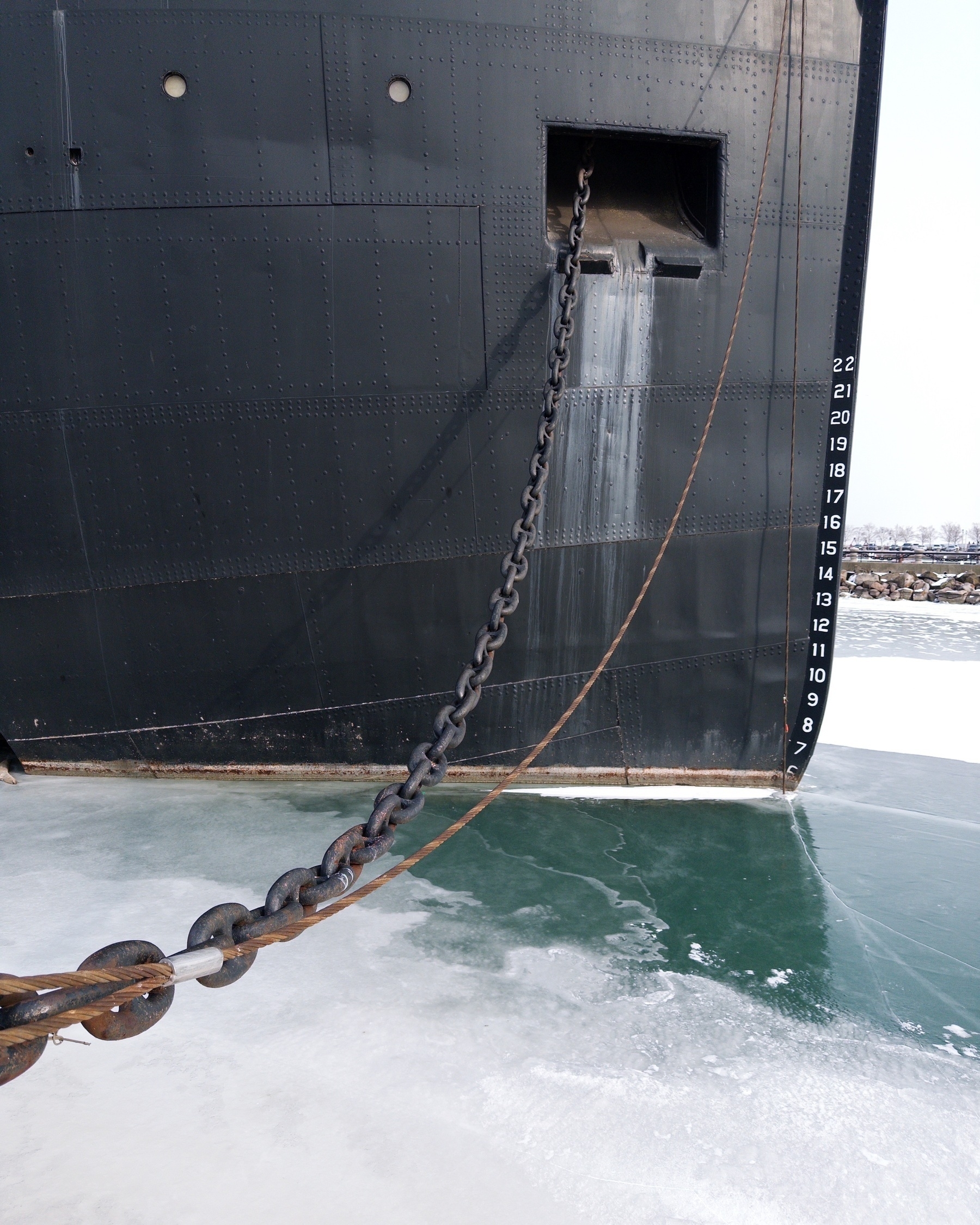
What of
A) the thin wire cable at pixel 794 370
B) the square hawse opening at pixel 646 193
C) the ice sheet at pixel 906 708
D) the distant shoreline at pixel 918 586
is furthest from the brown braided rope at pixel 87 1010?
the distant shoreline at pixel 918 586

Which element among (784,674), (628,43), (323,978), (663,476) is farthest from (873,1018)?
(628,43)

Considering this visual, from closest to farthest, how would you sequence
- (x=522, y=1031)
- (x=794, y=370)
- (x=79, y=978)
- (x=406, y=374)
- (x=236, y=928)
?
1. (x=79, y=978)
2. (x=236, y=928)
3. (x=522, y=1031)
4. (x=406, y=374)
5. (x=794, y=370)

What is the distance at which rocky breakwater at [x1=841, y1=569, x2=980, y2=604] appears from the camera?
27172 mm

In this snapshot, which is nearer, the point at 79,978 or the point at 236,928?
the point at 79,978

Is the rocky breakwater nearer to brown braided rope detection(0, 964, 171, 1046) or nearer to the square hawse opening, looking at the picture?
the square hawse opening

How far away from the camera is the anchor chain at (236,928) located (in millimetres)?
1545

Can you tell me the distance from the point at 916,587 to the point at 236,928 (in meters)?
30.6

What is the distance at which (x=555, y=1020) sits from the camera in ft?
11.8

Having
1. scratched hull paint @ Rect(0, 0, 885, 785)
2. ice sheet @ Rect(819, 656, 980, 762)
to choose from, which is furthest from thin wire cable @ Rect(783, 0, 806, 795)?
ice sheet @ Rect(819, 656, 980, 762)

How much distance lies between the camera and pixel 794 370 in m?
6.18

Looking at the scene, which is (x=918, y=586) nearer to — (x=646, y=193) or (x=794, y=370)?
(x=794, y=370)

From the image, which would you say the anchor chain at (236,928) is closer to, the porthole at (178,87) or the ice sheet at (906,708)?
the porthole at (178,87)

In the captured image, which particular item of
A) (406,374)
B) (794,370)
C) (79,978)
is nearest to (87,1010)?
(79,978)

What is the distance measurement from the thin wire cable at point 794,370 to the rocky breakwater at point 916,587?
77.2 ft
